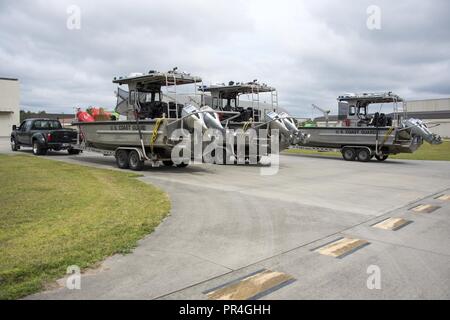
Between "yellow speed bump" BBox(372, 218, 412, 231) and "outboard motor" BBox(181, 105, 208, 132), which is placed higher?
"outboard motor" BBox(181, 105, 208, 132)

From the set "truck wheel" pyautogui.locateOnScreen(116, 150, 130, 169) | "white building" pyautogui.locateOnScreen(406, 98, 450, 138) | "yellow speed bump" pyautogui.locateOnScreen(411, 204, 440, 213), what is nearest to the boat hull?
"truck wheel" pyautogui.locateOnScreen(116, 150, 130, 169)

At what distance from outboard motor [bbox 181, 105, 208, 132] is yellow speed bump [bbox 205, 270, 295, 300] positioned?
836cm

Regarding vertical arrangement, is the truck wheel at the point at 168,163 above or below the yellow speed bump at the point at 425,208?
above

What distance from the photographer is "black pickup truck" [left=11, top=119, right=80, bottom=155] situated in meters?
18.6

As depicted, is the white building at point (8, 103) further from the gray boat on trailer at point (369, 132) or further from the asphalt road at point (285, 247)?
the asphalt road at point (285, 247)

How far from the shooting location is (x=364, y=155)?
20.0 m

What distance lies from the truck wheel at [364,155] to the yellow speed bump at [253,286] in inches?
655

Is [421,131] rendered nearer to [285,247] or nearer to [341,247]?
[341,247]

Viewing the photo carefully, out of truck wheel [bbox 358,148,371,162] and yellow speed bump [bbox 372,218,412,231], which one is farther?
truck wheel [bbox 358,148,371,162]

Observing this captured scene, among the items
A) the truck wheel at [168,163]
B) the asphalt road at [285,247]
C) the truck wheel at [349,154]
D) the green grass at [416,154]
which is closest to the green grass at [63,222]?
the asphalt road at [285,247]

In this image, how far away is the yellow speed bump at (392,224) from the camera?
662 centimetres

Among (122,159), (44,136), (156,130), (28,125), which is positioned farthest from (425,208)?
(28,125)

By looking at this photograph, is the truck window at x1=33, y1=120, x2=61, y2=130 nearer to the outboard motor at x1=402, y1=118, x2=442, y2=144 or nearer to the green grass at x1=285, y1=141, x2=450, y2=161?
the green grass at x1=285, y1=141, x2=450, y2=161

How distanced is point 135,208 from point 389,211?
4.92 meters
